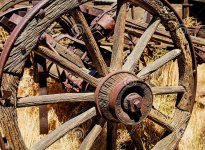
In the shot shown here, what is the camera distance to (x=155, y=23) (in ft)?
9.09

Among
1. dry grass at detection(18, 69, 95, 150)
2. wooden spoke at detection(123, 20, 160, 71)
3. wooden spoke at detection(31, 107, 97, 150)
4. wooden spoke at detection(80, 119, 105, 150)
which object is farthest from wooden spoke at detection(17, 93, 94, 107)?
dry grass at detection(18, 69, 95, 150)

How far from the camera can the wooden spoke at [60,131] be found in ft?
7.88

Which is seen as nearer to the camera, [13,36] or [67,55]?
[13,36]

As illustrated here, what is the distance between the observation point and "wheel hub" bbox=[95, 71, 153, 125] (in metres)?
2.40

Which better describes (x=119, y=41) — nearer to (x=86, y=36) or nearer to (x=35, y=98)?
(x=86, y=36)

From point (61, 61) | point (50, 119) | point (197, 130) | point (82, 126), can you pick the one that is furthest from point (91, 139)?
point (197, 130)

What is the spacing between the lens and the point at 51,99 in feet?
7.97

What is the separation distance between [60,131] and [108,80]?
0.47 m

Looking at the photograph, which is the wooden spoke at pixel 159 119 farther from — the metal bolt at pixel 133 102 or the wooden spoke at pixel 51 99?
the wooden spoke at pixel 51 99

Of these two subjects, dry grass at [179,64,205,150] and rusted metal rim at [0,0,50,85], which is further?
dry grass at [179,64,205,150]

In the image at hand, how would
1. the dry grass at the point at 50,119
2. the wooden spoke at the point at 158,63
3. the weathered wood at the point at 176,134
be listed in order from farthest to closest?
the dry grass at the point at 50,119 → the weathered wood at the point at 176,134 → the wooden spoke at the point at 158,63

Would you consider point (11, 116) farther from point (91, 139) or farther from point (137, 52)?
point (137, 52)

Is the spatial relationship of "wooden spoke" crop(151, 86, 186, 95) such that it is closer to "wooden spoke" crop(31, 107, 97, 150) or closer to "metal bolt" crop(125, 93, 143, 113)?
"metal bolt" crop(125, 93, 143, 113)

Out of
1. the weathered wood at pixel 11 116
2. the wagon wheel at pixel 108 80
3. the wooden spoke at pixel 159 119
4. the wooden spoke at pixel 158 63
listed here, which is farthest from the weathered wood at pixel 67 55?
the weathered wood at pixel 11 116
